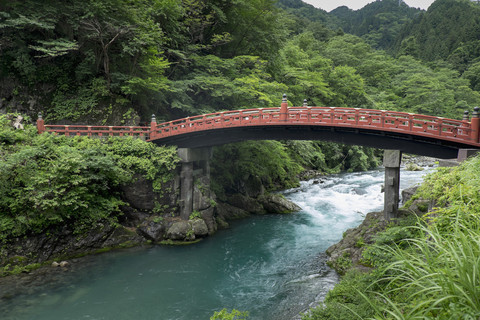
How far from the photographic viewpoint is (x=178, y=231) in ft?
59.7

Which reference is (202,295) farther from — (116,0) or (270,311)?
(116,0)

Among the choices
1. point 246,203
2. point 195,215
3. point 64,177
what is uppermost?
point 64,177

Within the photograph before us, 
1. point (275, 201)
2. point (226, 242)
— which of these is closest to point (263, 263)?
point (226, 242)

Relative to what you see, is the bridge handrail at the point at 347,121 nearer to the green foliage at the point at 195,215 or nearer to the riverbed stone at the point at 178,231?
the green foliage at the point at 195,215

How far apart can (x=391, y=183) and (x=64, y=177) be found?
16405 mm

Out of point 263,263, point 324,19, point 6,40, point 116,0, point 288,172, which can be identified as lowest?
point 263,263

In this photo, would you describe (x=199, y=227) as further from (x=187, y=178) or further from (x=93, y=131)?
(x=93, y=131)

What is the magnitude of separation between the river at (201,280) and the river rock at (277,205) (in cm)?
229

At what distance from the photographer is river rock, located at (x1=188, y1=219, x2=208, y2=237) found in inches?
738

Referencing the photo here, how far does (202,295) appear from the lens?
13.1 meters

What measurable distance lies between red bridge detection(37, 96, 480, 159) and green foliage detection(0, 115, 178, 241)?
73.8 inches

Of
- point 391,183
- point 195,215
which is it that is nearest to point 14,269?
point 195,215

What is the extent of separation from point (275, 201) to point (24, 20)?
20.5 metres

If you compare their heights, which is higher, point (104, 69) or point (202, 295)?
point (104, 69)
